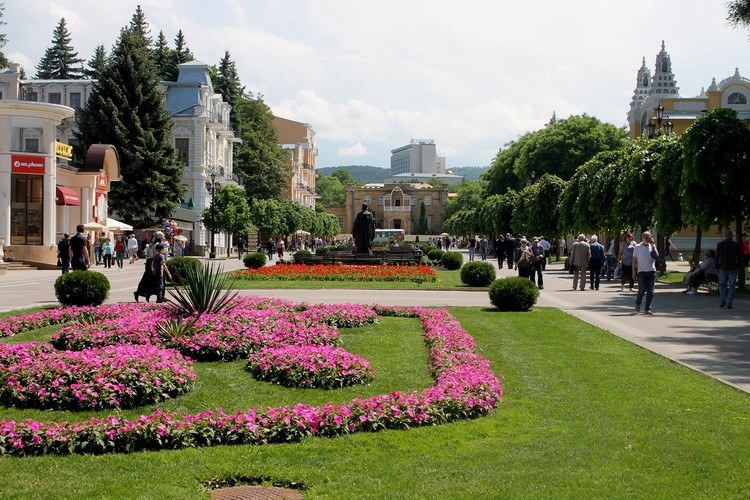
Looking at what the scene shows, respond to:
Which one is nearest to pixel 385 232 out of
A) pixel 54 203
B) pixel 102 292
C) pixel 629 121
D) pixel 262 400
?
pixel 629 121

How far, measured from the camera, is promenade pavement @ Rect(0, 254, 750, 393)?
10.9m

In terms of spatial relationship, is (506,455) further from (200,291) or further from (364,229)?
(364,229)

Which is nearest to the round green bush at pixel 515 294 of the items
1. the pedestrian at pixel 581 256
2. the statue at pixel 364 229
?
the pedestrian at pixel 581 256

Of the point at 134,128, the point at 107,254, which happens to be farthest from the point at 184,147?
the point at 107,254

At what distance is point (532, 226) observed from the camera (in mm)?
49469

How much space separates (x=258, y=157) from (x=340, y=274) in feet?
173

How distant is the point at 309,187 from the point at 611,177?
93.6 m

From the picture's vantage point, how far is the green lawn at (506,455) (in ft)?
17.0

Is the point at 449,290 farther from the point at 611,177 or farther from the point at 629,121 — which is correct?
the point at 629,121

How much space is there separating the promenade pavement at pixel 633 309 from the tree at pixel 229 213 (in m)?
25.5

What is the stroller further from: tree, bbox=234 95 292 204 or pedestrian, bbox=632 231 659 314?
tree, bbox=234 95 292 204

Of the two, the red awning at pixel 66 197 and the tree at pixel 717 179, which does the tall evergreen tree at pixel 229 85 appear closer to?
the red awning at pixel 66 197

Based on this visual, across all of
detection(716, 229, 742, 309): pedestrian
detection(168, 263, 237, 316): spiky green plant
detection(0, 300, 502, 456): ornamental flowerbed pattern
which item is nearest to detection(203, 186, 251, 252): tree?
detection(716, 229, 742, 309): pedestrian

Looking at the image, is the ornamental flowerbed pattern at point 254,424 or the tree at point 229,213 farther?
the tree at point 229,213
